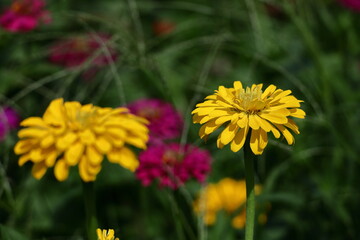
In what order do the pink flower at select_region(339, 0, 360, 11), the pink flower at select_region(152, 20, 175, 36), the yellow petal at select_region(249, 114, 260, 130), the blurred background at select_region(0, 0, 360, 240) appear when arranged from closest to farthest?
the yellow petal at select_region(249, 114, 260, 130) → the blurred background at select_region(0, 0, 360, 240) → the pink flower at select_region(339, 0, 360, 11) → the pink flower at select_region(152, 20, 175, 36)

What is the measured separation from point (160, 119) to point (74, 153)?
581 mm

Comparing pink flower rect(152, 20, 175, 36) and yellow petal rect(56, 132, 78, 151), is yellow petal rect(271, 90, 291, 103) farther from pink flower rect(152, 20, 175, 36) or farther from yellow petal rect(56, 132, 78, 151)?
pink flower rect(152, 20, 175, 36)

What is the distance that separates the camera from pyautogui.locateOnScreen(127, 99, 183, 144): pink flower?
1.22 meters

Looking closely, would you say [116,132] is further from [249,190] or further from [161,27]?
[161,27]

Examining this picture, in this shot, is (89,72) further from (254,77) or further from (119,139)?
(119,139)

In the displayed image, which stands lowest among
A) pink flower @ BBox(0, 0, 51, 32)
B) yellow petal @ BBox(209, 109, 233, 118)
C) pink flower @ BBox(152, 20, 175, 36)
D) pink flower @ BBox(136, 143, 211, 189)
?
yellow petal @ BBox(209, 109, 233, 118)

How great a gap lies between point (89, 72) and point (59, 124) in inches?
48.2

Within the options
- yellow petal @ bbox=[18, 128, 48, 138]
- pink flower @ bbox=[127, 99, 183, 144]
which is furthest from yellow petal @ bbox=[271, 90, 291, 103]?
pink flower @ bbox=[127, 99, 183, 144]

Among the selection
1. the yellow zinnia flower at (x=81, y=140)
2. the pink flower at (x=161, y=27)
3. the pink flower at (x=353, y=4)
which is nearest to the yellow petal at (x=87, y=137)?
the yellow zinnia flower at (x=81, y=140)

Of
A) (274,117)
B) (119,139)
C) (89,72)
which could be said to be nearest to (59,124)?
(119,139)

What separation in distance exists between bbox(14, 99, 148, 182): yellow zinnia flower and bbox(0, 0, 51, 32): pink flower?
671 mm

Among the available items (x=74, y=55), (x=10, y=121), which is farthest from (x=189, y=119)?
(x=74, y=55)

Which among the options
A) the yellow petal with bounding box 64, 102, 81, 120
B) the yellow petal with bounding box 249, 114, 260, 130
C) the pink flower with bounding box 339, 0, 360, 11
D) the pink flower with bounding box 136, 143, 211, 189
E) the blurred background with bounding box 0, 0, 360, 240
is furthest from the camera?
the pink flower with bounding box 339, 0, 360, 11

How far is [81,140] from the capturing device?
694 mm
